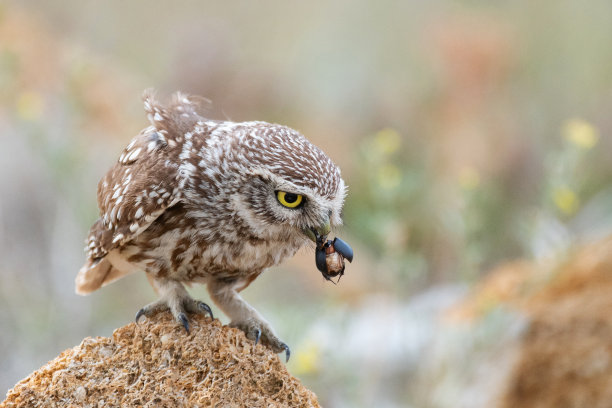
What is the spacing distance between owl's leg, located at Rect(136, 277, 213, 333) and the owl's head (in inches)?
17.7

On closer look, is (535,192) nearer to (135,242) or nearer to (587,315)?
(587,315)

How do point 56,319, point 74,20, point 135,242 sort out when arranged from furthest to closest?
1. point 74,20
2. point 56,319
3. point 135,242

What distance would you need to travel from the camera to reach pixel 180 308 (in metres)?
3.49

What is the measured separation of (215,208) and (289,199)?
1.23 ft

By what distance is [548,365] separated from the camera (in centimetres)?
534

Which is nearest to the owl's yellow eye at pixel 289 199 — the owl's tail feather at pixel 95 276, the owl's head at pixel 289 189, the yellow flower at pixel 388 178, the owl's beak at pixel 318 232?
the owl's head at pixel 289 189

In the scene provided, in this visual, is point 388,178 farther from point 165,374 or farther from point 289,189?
point 165,374

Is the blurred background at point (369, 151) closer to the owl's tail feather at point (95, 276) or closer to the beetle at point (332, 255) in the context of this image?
the owl's tail feather at point (95, 276)

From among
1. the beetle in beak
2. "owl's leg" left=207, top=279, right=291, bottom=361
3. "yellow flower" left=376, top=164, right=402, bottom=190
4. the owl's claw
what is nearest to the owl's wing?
the owl's claw

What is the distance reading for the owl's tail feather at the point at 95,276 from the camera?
163 inches

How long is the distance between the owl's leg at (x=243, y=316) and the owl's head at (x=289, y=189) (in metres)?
0.54

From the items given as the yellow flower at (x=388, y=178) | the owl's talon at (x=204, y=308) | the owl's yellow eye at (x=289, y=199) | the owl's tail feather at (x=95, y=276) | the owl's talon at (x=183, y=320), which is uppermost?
the yellow flower at (x=388, y=178)

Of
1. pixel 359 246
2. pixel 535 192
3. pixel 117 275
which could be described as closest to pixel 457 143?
pixel 535 192

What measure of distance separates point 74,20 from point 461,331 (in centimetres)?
1268
